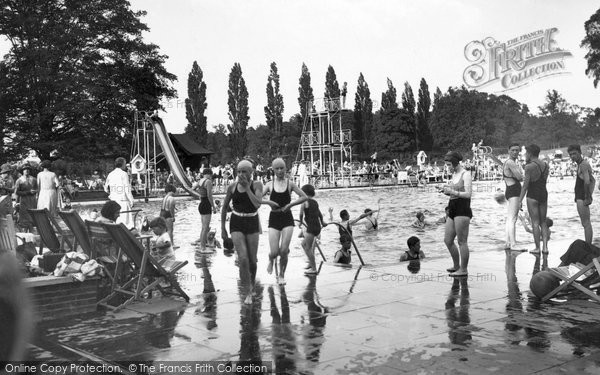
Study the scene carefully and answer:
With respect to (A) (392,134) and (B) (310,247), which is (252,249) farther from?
(A) (392,134)

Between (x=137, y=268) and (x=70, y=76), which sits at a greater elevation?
(x=70, y=76)

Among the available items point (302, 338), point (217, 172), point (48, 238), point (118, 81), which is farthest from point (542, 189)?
point (118, 81)

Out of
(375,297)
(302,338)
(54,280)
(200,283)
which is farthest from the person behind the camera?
(200,283)

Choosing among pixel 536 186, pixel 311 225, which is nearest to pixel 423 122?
pixel 536 186

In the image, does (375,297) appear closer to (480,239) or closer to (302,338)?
(302,338)

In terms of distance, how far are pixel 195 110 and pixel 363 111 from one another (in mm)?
22524

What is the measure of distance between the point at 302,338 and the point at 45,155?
40.1 meters

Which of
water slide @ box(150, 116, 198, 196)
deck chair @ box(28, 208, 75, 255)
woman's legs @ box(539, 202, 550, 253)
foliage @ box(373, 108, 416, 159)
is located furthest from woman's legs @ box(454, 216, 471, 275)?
foliage @ box(373, 108, 416, 159)

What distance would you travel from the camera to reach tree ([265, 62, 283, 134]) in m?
73.2

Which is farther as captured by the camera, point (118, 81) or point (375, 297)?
point (118, 81)

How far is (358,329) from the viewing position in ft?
19.2

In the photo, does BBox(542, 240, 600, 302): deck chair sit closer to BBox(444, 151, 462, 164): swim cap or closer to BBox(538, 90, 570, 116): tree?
BBox(444, 151, 462, 164): swim cap

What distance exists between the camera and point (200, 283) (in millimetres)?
8773

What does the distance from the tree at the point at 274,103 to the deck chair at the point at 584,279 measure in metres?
67.1
